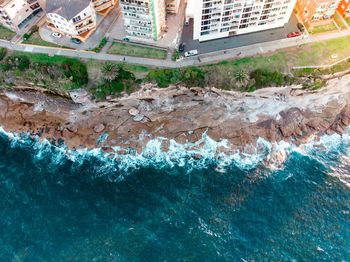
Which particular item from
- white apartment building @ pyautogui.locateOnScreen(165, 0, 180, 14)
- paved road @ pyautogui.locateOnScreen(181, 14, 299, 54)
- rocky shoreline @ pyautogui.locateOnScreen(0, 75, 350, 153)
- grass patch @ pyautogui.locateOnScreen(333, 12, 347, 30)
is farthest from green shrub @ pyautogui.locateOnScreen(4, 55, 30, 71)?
grass patch @ pyautogui.locateOnScreen(333, 12, 347, 30)

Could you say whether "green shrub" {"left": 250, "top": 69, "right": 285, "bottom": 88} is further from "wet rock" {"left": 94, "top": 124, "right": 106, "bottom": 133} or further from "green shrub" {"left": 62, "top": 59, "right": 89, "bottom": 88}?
"green shrub" {"left": 62, "top": 59, "right": 89, "bottom": 88}

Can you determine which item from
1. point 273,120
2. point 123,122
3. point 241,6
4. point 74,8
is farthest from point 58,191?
point 241,6

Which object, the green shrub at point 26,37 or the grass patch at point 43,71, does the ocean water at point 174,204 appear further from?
the green shrub at point 26,37

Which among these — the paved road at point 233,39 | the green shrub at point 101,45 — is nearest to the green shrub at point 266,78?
the paved road at point 233,39

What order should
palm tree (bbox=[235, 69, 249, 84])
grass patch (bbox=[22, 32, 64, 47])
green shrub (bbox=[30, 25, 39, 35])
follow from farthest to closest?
green shrub (bbox=[30, 25, 39, 35]) < grass patch (bbox=[22, 32, 64, 47]) < palm tree (bbox=[235, 69, 249, 84])

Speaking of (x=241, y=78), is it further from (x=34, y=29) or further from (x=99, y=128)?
(x=34, y=29)

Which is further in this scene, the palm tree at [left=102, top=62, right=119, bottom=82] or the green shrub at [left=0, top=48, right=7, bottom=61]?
the green shrub at [left=0, top=48, right=7, bottom=61]

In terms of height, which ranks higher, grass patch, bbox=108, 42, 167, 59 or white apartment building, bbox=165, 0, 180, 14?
white apartment building, bbox=165, 0, 180, 14

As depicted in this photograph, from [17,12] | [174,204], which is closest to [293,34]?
[174,204]
